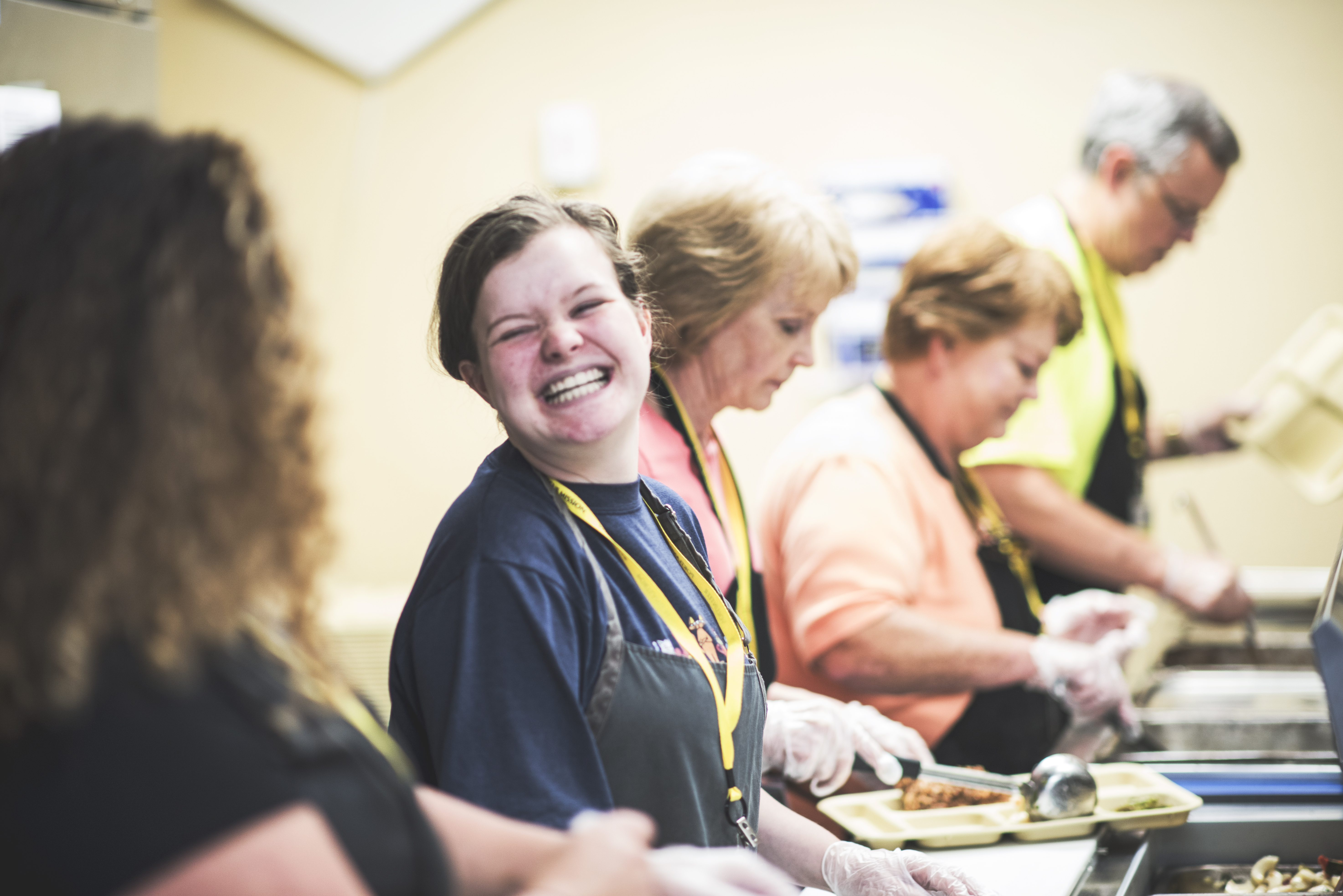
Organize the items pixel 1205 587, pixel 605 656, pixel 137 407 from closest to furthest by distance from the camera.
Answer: pixel 137 407 < pixel 605 656 < pixel 1205 587

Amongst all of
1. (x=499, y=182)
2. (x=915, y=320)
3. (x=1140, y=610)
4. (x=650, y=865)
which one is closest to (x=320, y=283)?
(x=499, y=182)

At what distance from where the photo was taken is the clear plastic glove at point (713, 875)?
2.79ft

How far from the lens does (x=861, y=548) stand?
1.79 metres

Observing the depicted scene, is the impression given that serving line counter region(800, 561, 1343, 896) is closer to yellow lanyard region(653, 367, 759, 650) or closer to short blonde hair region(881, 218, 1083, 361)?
yellow lanyard region(653, 367, 759, 650)

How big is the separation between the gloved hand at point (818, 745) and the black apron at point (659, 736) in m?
0.44

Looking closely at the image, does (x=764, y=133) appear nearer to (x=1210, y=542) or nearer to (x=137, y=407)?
(x=1210, y=542)

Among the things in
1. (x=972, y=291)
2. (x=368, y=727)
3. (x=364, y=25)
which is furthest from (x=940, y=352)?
(x=364, y=25)

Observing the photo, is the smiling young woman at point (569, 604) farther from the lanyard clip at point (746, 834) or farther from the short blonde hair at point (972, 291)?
the short blonde hair at point (972, 291)

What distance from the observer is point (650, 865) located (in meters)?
0.87

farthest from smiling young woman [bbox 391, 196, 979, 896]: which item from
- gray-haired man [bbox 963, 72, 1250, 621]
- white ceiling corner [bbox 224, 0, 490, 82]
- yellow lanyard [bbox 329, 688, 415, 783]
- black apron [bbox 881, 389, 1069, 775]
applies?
white ceiling corner [bbox 224, 0, 490, 82]

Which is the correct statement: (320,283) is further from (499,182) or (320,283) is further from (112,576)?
(112,576)

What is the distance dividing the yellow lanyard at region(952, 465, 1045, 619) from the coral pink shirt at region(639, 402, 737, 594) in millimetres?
709

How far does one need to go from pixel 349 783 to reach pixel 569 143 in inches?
134

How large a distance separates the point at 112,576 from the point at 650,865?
467 mm
